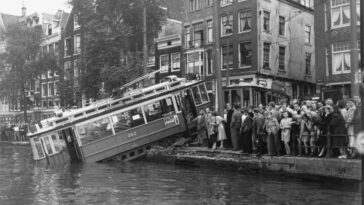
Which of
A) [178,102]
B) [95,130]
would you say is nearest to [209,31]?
[178,102]

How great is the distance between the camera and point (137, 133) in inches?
892

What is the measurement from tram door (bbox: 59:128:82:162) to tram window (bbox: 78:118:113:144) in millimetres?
400

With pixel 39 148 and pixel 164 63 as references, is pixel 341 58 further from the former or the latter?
pixel 164 63

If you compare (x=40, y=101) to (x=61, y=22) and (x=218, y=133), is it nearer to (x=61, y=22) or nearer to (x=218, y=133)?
(x=61, y=22)

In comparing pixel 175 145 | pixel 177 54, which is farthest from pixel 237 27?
pixel 175 145

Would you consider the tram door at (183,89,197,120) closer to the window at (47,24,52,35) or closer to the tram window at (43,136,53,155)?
the tram window at (43,136,53,155)


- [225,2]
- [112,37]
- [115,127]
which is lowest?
[115,127]

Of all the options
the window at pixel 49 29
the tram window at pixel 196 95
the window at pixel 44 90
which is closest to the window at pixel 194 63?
the tram window at pixel 196 95

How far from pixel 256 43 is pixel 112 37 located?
433 inches

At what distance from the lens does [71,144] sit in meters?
23.0

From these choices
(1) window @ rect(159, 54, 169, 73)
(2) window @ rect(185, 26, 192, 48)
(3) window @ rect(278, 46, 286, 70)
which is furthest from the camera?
(1) window @ rect(159, 54, 169, 73)

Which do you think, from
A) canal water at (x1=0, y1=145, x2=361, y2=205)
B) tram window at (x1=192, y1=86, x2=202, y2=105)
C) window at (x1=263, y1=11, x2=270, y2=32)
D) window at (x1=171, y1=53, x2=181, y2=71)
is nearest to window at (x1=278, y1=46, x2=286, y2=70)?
window at (x1=263, y1=11, x2=270, y2=32)

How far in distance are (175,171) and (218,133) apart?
260 centimetres

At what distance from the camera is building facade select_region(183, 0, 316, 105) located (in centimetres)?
3644
